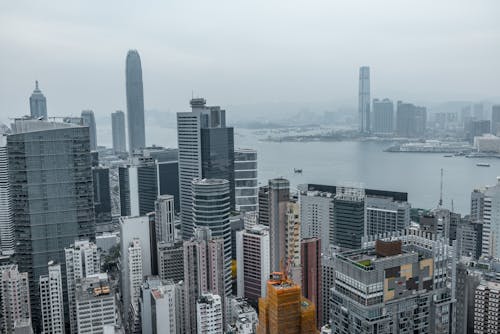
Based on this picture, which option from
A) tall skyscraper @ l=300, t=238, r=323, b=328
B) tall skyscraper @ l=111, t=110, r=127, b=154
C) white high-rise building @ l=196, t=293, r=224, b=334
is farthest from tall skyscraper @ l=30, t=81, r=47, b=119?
tall skyscraper @ l=111, t=110, r=127, b=154

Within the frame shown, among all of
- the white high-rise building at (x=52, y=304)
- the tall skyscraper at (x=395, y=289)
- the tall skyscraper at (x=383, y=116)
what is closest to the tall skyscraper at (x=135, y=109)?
the tall skyscraper at (x=383, y=116)

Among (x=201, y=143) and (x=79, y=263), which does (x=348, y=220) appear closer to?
(x=201, y=143)

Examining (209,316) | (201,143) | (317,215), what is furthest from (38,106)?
(317,215)

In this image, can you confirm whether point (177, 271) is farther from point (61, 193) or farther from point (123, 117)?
point (123, 117)

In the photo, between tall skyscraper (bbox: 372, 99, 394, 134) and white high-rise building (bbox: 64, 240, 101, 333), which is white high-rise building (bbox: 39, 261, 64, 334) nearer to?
white high-rise building (bbox: 64, 240, 101, 333)

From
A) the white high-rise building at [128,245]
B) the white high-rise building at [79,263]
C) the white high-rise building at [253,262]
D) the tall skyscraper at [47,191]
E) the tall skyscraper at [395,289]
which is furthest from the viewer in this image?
the tall skyscraper at [47,191]

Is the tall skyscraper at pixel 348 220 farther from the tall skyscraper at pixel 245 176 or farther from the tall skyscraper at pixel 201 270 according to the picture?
the tall skyscraper at pixel 245 176
